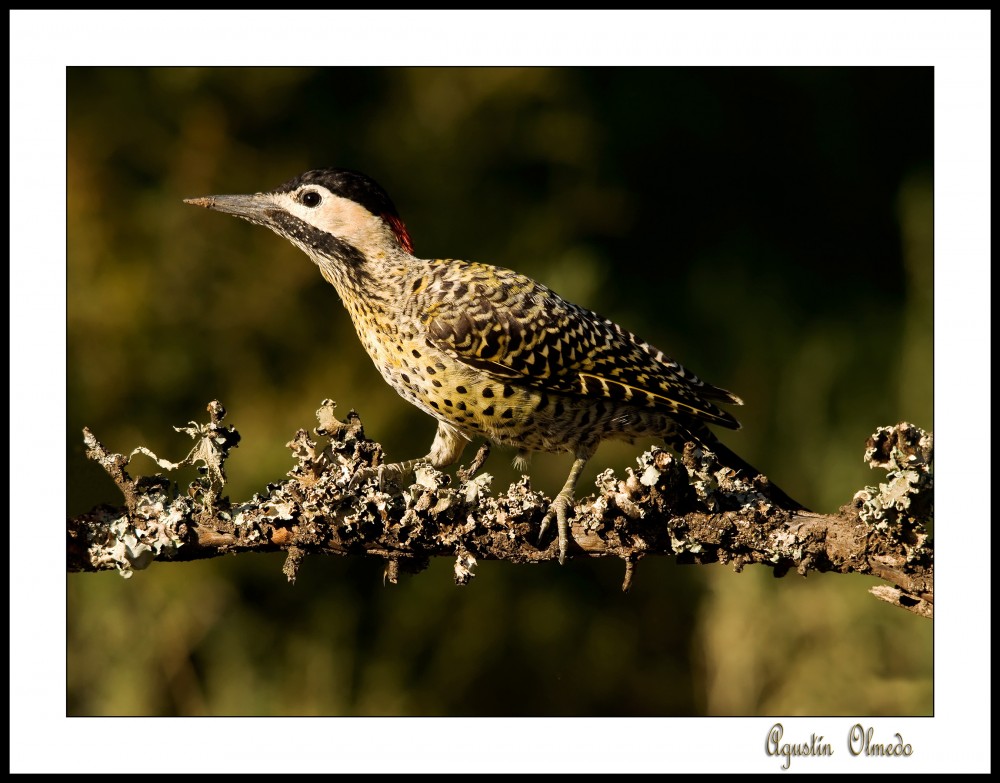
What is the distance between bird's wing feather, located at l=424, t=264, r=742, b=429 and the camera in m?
2.95

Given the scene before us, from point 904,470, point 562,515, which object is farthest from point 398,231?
point 904,470

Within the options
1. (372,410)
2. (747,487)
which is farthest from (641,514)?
(372,410)

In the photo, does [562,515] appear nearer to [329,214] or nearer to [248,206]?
[329,214]

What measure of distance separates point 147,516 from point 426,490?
0.66 m

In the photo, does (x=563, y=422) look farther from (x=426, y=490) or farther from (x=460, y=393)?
(x=426, y=490)

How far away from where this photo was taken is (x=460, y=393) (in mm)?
2920

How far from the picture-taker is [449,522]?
7.44 ft

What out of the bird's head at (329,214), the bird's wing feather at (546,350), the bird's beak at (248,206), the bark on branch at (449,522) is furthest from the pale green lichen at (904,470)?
the bird's beak at (248,206)

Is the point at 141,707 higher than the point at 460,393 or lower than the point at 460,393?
lower

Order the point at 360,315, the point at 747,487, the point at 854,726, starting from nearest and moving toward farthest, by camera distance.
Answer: the point at 747,487, the point at 854,726, the point at 360,315

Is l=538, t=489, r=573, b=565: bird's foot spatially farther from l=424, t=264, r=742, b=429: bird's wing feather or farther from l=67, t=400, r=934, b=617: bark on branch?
l=424, t=264, r=742, b=429: bird's wing feather

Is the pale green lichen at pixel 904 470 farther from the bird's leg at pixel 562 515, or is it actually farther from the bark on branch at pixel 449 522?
the bird's leg at pixel 562 515

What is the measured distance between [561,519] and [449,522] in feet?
1.05

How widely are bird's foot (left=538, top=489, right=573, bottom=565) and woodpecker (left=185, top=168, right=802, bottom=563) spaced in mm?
250
